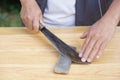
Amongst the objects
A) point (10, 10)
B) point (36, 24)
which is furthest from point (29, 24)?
point (10, 10)

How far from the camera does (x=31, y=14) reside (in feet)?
3.79

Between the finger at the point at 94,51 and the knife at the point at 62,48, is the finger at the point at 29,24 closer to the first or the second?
the knife at the point at 62,48

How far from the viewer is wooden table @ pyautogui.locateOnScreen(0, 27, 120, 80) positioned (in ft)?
2.95

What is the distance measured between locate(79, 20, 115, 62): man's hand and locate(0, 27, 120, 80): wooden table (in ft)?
0.07

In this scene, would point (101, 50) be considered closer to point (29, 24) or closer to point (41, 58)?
point (41, 58)

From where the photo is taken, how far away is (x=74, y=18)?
48.3 inches

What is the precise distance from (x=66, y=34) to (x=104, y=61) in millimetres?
200

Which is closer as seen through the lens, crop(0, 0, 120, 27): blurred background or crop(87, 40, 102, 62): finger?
crop(87, 40, 102, 62): finger

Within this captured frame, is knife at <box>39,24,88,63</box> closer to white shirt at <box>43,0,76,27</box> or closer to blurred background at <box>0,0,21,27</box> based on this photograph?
white shirt at <box>43,0,76,27</box>

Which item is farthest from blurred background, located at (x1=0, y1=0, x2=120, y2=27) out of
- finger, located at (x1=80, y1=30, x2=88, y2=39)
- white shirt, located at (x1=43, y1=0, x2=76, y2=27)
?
finger, located at (x1=80, y1=30, x2=88, y2=39)

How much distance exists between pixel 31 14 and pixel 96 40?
262mm

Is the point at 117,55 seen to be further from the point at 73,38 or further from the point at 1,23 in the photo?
the point at 1,23

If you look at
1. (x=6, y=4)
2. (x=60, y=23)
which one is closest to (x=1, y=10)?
(x=6, y=4)

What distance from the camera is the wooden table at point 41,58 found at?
899 mm
